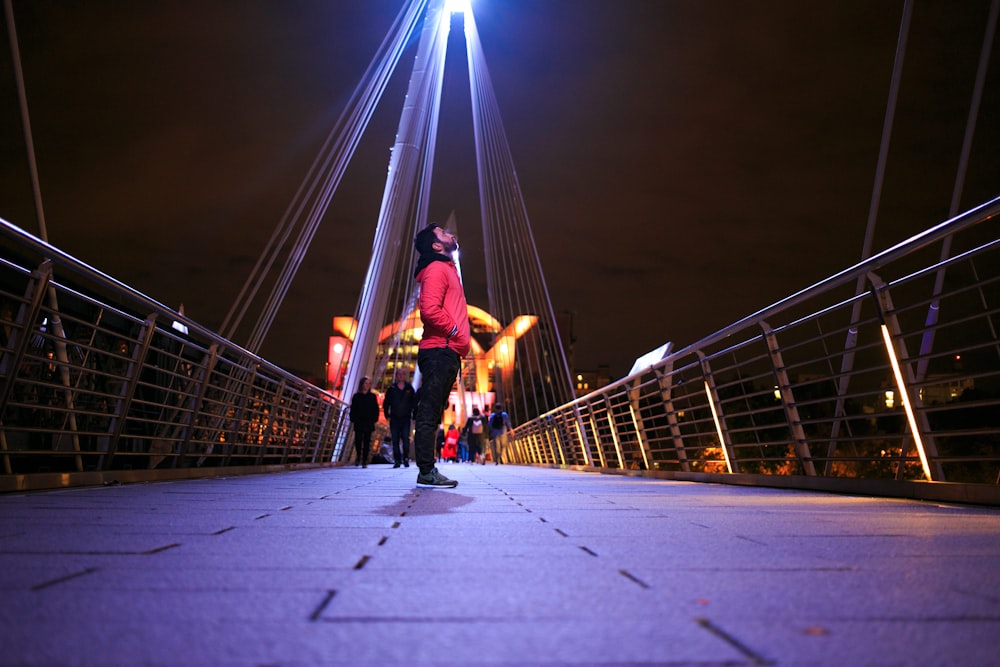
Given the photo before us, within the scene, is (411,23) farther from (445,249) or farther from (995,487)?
(995,487)

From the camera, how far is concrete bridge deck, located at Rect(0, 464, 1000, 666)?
51.9 inches

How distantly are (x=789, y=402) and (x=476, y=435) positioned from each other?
1974 cm

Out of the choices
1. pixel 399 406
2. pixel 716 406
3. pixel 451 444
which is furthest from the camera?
pixel 451 444

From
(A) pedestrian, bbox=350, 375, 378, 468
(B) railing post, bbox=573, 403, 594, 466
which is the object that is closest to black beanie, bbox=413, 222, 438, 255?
(B) railing post, bbox=573, 403, 594, 466

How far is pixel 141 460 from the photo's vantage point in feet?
24.0

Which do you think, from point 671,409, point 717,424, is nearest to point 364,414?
point 671,409

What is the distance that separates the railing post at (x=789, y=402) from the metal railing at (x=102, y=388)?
4.06m

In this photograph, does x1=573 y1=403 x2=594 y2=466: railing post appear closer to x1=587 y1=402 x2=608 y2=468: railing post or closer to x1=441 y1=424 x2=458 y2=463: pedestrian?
x1=587 y1=402 x2=608 y2=468: railing post

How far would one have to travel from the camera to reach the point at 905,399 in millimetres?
4602

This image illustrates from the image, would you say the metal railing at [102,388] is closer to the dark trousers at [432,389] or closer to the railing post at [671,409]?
the dark trousers at [432,389]

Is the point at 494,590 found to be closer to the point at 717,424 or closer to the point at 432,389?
the point at 432,389

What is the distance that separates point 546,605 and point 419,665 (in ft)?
1.57

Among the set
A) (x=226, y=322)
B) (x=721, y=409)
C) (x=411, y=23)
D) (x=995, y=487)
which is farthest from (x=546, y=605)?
(x=411, y=23)

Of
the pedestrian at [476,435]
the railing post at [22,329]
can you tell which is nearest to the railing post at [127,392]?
the railing post at [22,329]
